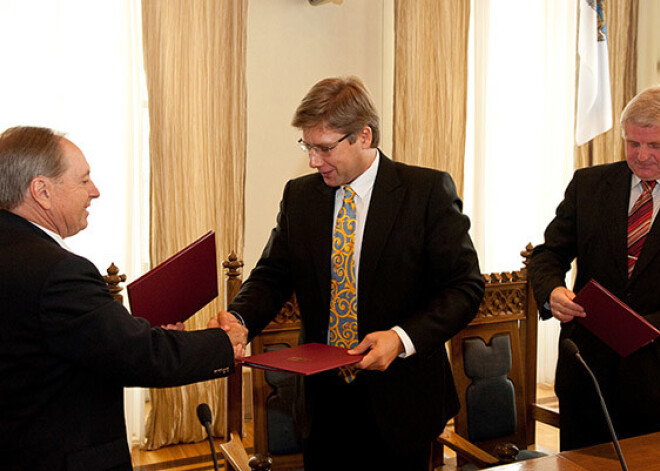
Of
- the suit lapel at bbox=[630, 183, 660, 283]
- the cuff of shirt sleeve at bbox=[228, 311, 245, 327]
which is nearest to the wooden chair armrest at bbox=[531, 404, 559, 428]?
the suit lapel at bbox=[630, 183, 660, 283]

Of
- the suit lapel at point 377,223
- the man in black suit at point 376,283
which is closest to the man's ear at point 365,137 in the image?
the man in black suit at point 376,283

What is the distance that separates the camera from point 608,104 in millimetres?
5031

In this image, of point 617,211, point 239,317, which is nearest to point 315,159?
point 239,317

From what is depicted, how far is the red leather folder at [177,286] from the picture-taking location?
1.77m

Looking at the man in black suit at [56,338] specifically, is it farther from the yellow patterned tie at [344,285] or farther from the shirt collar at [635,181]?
the shirt collar at [635,181]

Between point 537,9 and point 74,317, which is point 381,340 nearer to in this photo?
point 74,317

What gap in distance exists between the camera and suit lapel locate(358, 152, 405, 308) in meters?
2.02

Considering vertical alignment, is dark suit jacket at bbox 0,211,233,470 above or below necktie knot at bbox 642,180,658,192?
below

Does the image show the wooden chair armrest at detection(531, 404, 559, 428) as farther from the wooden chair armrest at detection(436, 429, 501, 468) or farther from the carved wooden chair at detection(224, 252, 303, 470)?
the carved wooden chair at detection(224, 252, 303, 470)

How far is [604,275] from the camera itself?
2.31 meters

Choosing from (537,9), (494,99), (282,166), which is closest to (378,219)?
(282,166)

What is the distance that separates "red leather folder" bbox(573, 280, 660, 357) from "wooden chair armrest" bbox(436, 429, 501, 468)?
58 cm

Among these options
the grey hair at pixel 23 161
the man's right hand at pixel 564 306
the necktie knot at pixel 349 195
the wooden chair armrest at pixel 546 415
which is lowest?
the wooden chair armrest at pixel 546 415

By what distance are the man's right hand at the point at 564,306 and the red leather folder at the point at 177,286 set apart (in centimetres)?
104
